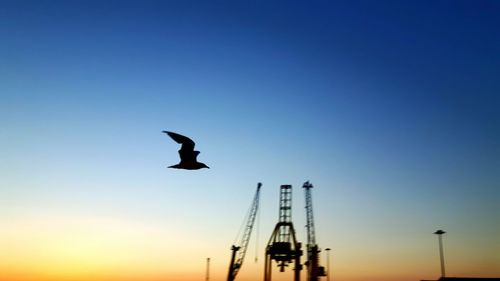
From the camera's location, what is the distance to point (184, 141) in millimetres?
19078

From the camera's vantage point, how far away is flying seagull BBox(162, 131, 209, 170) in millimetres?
18766

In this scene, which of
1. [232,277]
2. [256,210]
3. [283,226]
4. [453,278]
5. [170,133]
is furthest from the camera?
[256,210]

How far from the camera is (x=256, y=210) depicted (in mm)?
→ 127188

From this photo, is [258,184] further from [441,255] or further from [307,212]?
[441,255]

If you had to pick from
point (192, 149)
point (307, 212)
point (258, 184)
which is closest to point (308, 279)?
point (307, 212)

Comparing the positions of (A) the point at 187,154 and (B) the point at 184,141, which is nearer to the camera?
(B) the point at 184,141

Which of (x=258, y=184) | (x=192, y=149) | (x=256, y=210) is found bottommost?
(x=192, y=149)

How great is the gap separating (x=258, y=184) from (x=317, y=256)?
28.3 m

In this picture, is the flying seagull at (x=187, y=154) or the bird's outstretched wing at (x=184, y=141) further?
the flying seagull at (x=187, y=154)

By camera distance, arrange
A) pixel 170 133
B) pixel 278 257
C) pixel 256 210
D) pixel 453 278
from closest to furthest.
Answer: pixel 170 133 → pixel 453 278 → pixel 278 257 → pixel 256 210

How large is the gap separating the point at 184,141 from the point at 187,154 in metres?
0.63

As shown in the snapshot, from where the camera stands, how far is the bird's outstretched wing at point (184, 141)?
734 inches

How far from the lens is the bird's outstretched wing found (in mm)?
18633

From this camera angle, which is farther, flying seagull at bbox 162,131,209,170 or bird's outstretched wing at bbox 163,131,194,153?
flying seagull at bbox 162,131,209,170
